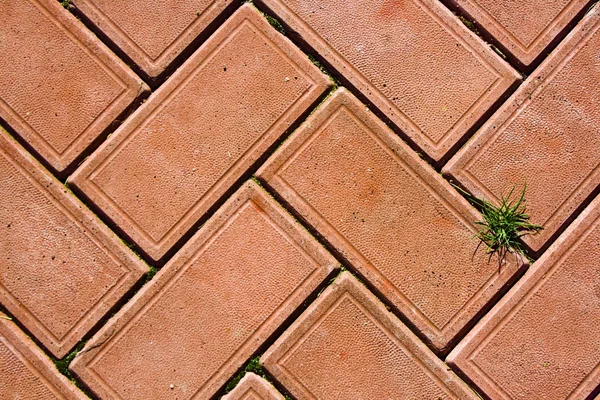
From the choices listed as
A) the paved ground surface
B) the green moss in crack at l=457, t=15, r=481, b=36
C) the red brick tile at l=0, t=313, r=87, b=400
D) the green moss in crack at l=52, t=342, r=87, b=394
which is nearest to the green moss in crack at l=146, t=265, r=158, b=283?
the paved ground surface

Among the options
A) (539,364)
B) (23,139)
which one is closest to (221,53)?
(23,139)

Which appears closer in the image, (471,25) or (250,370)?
(250,370)

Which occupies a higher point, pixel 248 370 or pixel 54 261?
pixel 248 370

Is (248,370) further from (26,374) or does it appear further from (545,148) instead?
(545,148)

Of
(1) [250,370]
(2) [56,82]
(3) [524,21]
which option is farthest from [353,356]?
(2) [56,82]

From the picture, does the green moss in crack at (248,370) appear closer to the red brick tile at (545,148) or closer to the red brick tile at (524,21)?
the red brick tile at (545,148)

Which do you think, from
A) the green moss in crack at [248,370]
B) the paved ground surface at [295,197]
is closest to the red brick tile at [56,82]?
the paved ground surface at [295,197]
